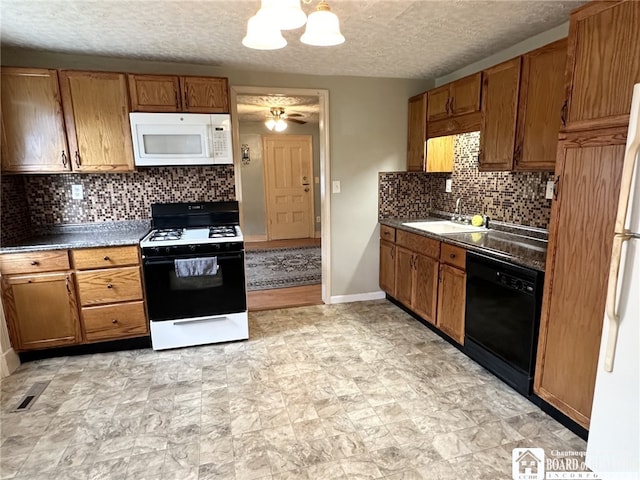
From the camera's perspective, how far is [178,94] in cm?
287

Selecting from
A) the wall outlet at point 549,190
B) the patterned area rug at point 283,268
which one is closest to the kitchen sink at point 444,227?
the wall outlet at point 549,190

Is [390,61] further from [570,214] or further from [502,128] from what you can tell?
[570,214]

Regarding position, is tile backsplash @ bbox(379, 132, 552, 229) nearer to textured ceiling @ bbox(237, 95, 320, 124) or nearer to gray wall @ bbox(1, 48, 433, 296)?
gray wall @ bbox(1, 48, 433, 296)

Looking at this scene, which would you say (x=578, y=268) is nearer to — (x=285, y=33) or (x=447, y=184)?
(x=447, y=184)

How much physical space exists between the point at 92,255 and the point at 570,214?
10.0 ft

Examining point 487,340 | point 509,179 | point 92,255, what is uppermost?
point 509,179

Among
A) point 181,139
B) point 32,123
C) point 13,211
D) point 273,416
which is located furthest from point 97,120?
point 273,416

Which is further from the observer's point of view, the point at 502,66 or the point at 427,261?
the point at 427,261

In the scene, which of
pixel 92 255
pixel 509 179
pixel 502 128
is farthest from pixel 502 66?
pixel 92 255

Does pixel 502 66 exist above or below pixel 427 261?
above

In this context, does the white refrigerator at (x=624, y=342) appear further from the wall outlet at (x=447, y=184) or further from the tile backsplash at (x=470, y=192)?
the wall outlet at (x=447, y=184)

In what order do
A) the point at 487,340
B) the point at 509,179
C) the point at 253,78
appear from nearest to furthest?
the point at 487,340, the point at 509,179, the point at 253,78

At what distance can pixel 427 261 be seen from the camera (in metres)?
3.01

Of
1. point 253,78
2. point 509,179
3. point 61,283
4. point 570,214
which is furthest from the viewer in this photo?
point 253,78
